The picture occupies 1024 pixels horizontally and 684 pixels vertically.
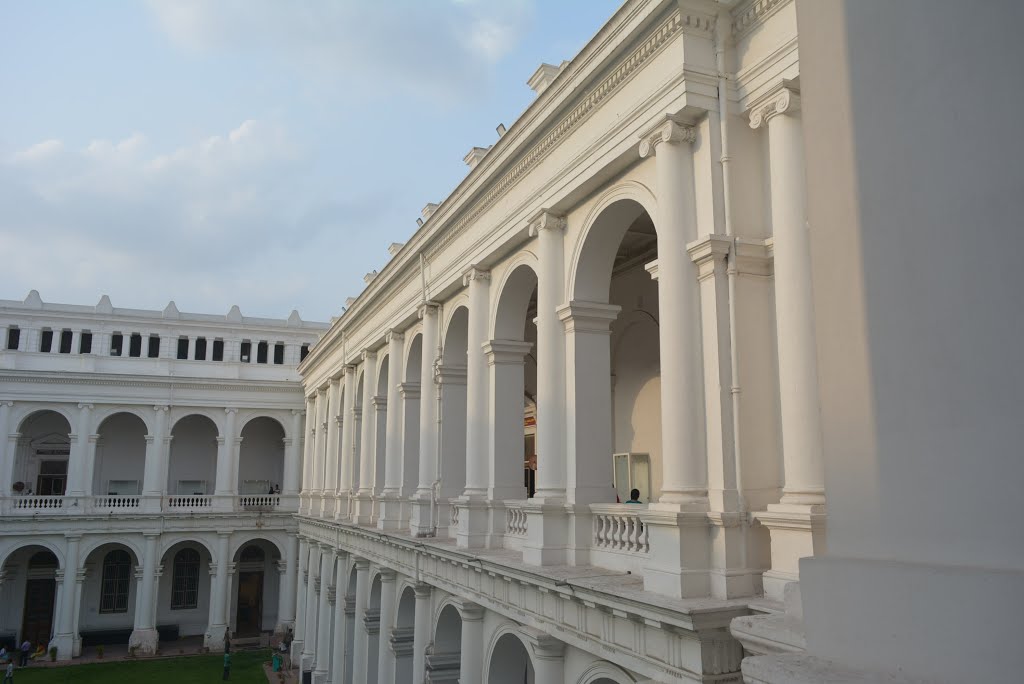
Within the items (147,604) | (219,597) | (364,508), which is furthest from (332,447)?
(147,604)

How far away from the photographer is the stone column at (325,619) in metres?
26.2

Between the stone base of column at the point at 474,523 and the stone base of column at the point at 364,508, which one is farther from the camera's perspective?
the stone base of column at the point at 364,508

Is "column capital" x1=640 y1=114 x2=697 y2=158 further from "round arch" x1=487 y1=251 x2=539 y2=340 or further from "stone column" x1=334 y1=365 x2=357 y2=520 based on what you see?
"stone column" x1=334 y1=365 x2=357 y2=520

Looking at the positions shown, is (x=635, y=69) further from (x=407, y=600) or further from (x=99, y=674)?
(x=99, y=674)

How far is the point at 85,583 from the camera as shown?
38.0 metres

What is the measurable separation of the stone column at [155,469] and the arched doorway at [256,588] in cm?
596

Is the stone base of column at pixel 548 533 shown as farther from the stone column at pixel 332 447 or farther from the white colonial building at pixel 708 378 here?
the stone column at pixel 332 447

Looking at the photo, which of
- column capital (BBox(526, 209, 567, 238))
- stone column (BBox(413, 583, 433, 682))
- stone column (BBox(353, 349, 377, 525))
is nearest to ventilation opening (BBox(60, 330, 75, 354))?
stone column (BBox(353, 349, 377, 525))

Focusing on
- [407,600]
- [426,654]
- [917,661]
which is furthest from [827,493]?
[407,600]

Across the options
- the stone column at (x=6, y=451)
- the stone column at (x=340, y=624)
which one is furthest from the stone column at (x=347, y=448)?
the stone column at (x=6, y=451)

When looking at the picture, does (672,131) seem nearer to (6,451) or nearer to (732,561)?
(732,561)

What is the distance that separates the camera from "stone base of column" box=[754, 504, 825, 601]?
22.1ft

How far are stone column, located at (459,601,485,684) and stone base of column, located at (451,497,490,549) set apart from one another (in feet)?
3.33

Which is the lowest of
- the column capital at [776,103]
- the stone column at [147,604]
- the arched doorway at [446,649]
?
the stone column at [147,604]
